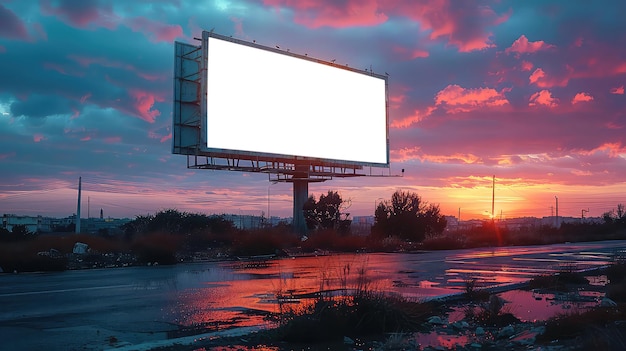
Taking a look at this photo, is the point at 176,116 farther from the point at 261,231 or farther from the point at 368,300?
the point at 368,300

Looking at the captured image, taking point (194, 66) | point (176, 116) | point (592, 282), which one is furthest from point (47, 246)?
point (592, 282)

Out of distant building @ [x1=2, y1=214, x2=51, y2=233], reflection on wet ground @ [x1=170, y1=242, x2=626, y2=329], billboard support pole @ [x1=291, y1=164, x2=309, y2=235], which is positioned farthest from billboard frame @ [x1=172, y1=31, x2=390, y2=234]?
distant building @ [x1=2, y1=214, x2=51, y2=233]

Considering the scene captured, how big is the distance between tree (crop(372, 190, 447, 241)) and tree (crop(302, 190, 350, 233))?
269 cm

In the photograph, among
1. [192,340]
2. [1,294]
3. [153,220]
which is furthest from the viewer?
[153,220]

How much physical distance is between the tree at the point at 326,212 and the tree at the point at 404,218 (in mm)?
2687

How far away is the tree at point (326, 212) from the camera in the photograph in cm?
4456

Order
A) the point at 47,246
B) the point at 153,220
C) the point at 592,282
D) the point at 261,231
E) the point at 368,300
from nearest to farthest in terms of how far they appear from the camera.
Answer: the point at 368,300
the point at 592,282
the point at 47,246
the point at 261,231
the point at 153,220

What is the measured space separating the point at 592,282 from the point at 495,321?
7139 millimetres

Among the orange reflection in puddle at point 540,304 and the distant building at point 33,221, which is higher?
the distant building at point 33,221

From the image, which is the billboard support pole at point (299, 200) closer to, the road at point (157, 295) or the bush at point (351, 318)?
the road at point (157, 295)

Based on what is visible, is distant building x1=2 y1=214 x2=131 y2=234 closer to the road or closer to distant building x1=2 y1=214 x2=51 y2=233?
distant building x1=2 y1=214 x2=51 y2=233

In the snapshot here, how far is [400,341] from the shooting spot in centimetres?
705

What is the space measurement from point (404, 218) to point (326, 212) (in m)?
5.83

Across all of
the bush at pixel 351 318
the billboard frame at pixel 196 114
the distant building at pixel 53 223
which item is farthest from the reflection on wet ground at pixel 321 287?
the distant building at pixel 53 223
